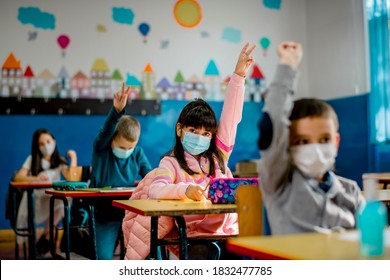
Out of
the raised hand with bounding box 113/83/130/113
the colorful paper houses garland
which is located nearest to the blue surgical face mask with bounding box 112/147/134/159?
the raised hand with bounding box 113/83/130/113

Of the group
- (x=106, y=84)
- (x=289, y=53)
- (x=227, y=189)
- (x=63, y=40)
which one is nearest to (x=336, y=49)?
(x=106, y=84)

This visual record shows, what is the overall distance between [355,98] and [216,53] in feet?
4.20

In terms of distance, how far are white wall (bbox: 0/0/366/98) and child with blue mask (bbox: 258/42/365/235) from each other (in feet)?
12.0

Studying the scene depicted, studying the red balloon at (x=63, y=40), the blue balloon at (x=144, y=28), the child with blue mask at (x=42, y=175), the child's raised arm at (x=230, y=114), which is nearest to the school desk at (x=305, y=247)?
the child's raised arm at (x=230, y=114)

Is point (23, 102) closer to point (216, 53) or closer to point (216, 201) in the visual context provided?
point (216, 53)

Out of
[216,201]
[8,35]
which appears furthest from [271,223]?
[8,35]

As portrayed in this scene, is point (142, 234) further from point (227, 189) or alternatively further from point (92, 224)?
point (92, 224)

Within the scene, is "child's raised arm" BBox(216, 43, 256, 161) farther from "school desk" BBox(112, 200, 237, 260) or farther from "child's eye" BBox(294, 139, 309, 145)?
"child's eye" BBox(294, 139, 309, 145)

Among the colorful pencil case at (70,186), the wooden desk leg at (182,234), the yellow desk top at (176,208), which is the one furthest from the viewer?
the colorful pencil case at (70,186)

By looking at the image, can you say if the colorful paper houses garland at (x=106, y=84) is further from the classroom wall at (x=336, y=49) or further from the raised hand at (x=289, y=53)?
the raised hand at (x=289, y=53)

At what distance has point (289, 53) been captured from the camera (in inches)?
49.4

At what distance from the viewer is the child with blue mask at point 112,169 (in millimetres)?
3092

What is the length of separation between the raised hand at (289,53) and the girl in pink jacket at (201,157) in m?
0.73

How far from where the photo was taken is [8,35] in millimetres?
4516
